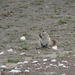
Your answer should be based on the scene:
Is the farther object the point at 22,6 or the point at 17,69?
the point at 22,6

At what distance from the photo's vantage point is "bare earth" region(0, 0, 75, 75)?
967 cm

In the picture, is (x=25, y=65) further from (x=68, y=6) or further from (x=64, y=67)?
(x=68, y=6)

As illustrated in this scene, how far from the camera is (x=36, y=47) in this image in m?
12.0

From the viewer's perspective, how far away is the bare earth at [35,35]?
381 inches

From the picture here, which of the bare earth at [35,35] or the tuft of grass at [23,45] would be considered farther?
the tuft of grass at [23,45]

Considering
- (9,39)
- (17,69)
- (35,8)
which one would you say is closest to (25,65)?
(17,69)

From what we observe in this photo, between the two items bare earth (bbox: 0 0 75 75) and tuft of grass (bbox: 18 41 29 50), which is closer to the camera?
bare earth (bbox: 0 0 75 75)

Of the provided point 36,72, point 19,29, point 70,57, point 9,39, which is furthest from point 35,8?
point 36,72

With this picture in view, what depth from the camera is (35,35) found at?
45.0 ft

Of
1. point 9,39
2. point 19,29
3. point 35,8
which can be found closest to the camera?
point 9,39

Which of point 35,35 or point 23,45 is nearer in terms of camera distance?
point 23,45

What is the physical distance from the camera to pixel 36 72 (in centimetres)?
920

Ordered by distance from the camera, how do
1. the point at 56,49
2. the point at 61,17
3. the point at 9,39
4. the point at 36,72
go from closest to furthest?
the point at 36,72 < the point at 56,49 < the point at 9,39 < the point at 61,17

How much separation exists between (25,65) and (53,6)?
9.98m
